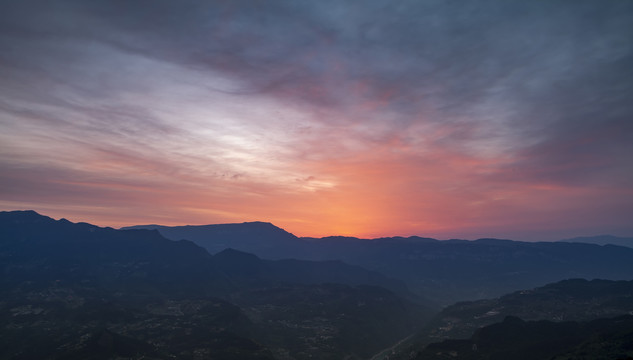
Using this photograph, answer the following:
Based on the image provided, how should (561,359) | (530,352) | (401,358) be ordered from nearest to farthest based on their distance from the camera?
(561,359)
(530,352)
(401,358)

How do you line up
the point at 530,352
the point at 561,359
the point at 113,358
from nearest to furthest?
the point at 561,359
the point at 530,352
the point at 113,358

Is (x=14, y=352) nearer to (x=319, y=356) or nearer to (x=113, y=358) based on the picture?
(x=113, y=358)

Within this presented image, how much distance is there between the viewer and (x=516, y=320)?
18288cm

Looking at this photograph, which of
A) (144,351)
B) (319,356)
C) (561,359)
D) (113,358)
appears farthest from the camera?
(319,356)

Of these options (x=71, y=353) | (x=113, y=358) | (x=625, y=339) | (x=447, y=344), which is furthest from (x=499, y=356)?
(x=71, y=353)

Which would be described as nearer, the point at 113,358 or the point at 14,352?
the point at 113,358

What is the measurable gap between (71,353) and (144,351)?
32.8 meters

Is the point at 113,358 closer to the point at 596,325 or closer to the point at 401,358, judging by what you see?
the point at 401,358

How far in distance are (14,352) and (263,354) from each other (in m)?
137

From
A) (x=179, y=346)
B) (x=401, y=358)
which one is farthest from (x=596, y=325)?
(x=179, y=346)

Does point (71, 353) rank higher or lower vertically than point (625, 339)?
lower

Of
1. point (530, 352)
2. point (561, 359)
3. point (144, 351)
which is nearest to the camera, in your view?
point (561, 359)

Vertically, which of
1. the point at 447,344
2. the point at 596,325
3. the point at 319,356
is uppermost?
the point at 596,325

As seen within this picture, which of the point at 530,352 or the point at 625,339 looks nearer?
the point at 625,339
